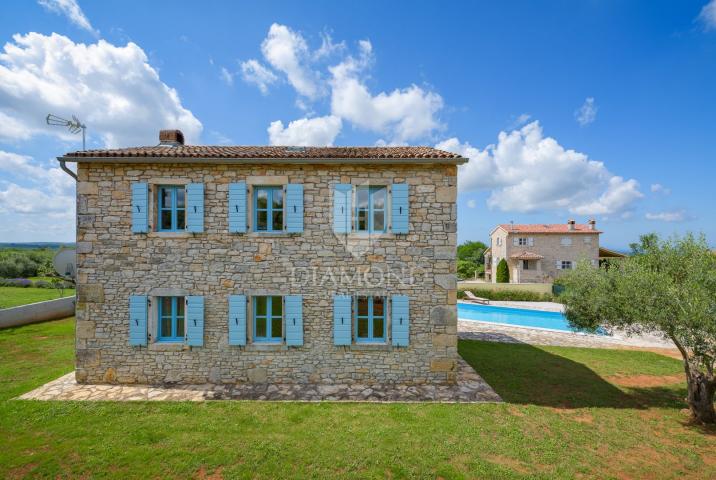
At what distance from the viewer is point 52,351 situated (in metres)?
10.6

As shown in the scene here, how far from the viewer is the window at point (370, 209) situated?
841 cm

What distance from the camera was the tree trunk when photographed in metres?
6.56

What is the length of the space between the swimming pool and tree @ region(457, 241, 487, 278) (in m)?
17.9

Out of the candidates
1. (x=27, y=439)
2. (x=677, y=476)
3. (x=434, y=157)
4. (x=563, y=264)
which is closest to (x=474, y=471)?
(x=677, y=476)

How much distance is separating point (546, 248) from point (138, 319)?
3506 cm

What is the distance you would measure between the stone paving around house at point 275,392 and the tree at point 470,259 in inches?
1286

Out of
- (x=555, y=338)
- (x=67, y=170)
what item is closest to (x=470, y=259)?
(x=555, y=338)

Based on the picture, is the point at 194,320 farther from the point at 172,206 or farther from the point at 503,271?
the point at 503,271

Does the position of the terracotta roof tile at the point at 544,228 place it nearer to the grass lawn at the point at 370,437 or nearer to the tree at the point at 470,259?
the tree at the point at 470,259

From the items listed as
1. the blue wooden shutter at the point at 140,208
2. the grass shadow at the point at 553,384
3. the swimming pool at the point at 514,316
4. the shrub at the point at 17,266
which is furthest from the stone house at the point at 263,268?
the shrub at the point at 17,266

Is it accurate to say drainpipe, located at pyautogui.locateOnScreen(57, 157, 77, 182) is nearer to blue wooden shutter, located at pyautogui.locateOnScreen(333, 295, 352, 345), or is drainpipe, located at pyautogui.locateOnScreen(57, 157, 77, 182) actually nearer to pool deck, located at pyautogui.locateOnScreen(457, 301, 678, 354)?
blue wooden shutter, located at pyautogui.locateOnScreen(333, 295, 352, 345)

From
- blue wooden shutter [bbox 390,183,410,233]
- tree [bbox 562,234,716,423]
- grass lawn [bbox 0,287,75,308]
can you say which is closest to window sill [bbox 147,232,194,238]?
blue wooden shutter [bbox 390,183,410,233]

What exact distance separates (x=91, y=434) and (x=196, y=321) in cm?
296

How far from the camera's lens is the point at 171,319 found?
8453mm
